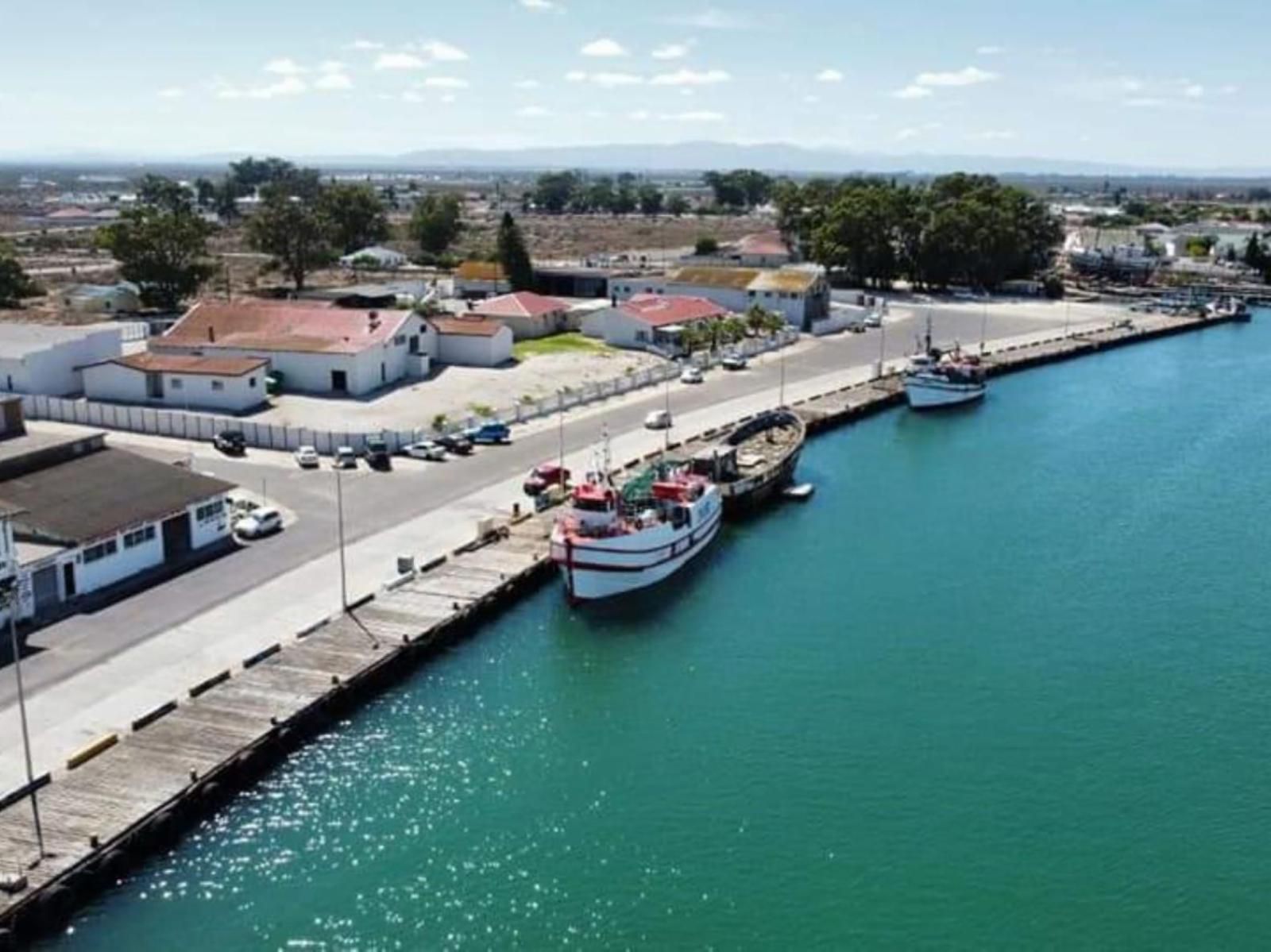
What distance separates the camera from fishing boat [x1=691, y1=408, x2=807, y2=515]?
56.5 m

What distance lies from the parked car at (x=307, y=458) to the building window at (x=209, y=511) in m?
10.2

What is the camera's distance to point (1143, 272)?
15212cm

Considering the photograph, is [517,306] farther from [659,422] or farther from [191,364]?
[659,422]

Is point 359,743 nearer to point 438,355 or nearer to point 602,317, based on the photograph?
point 438,355

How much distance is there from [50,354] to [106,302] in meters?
33.7

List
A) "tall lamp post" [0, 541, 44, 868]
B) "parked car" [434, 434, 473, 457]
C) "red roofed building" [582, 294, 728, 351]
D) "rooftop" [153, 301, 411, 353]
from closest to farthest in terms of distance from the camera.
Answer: "tall lamp post" [0, 541, 44, 868]
"parked car" [434, 434, 473, 457]
"rooftop" [153, 301, 411, 353]
"red roofed building" [582, 294, 728, 351]

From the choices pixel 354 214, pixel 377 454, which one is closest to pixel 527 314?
pixel 377 454

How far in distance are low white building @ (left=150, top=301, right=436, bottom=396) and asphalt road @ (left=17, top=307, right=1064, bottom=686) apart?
13.3m

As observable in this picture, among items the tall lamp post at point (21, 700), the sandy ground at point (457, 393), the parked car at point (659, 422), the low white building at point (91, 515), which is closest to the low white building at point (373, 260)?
the sandy ground at point (457, 393)

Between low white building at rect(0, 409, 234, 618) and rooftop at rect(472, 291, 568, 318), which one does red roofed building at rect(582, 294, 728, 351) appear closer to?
rooftop at rect(472, 291, 568, 318)

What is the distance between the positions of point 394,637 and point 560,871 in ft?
39.4

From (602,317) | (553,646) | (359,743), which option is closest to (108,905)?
(359,743)

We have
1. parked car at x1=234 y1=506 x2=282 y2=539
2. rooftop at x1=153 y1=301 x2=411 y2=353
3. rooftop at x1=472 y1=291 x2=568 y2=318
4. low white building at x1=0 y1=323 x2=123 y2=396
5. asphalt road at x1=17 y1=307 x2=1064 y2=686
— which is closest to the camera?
asphalt road at x1=17 y1=307 x2=1064 y2=686

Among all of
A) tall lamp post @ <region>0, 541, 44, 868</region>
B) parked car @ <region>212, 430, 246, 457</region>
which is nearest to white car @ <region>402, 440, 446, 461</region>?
parked car @ <region>212, 430, 246, 457</region>
